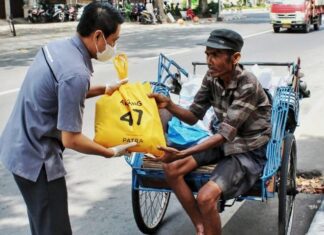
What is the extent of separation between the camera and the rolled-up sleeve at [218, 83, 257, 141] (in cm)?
318

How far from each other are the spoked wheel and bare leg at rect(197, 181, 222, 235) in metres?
0.45

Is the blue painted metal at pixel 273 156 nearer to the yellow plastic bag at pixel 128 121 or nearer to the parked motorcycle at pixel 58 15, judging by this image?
the yellow plastic bag at pixel 128 121

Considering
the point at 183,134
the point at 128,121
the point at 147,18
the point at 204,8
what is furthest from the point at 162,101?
the point at 204,8

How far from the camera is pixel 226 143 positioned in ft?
10.9

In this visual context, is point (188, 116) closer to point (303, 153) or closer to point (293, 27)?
point (303, 153)

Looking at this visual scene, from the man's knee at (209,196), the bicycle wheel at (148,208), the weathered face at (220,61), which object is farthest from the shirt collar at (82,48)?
the bicycle wheel at (148,208)

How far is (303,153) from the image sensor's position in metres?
5.82

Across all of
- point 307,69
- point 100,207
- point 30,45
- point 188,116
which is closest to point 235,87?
point 188,116

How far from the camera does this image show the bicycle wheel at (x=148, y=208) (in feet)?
12.4

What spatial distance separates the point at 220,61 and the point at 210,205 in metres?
0.84

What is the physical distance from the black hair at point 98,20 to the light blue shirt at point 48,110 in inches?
2.5

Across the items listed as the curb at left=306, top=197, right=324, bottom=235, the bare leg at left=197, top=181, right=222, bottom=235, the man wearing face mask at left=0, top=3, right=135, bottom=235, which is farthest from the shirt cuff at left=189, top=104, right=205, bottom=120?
the man wearing face mask at left=0, top=3, right=135, bottom=235

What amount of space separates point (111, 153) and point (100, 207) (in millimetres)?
1945

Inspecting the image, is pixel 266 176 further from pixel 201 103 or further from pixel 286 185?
pixel 201 103
